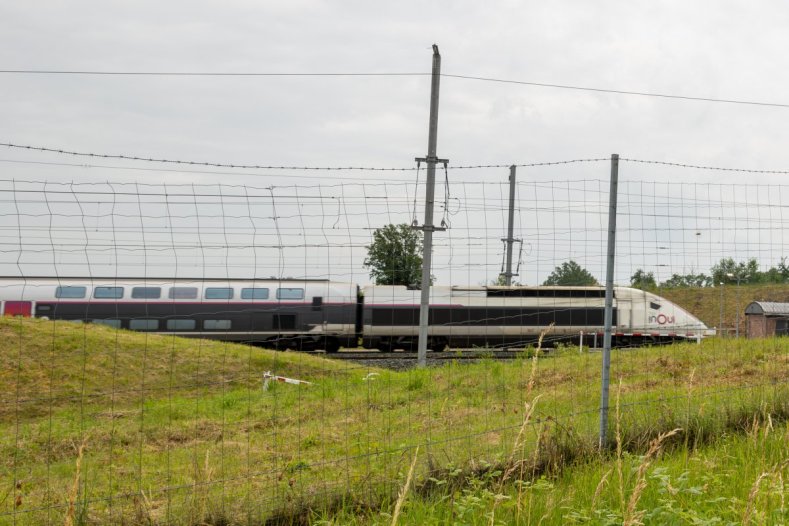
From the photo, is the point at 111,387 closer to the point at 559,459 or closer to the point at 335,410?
Result: the point at 335,410

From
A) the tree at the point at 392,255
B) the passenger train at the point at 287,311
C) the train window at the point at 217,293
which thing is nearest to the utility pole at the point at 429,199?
the tree at the point at 392,255

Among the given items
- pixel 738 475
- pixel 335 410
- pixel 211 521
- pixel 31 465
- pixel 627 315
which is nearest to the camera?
pixel 211 521

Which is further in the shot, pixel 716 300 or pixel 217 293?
pixel 716 300

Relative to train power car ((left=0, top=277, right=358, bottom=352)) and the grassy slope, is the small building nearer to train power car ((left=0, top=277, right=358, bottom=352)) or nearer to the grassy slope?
train power car ((left=0, top=277, right=358, bottom=352))

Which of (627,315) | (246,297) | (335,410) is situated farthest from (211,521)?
(627,315)

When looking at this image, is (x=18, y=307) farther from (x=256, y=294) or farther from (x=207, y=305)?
(x=256, y=294)

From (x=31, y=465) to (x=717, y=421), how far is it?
6.57 m

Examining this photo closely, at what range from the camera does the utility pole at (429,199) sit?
47.3 ft

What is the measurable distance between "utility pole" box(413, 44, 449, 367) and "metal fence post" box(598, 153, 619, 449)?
7215 mm

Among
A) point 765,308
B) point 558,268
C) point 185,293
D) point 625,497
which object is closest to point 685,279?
point 558,268

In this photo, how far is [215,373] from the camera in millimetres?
16094

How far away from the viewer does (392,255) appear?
38.0ft

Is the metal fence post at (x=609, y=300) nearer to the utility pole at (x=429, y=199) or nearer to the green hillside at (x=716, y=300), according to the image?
the utility pole at (x=429, y=199)

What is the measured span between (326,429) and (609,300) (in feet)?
12.7
